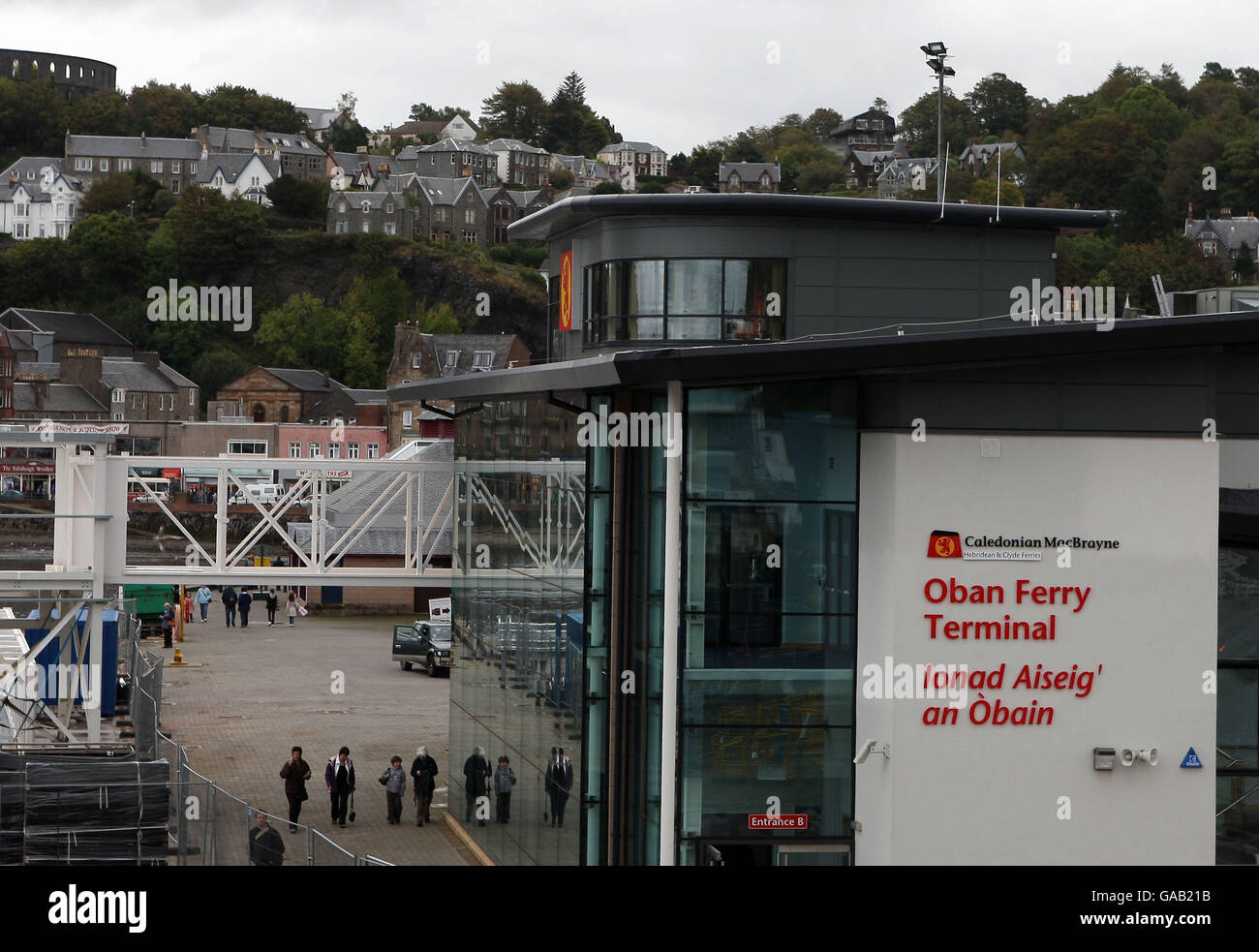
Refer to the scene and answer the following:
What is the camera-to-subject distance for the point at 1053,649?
1537cm

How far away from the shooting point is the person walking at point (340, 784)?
2562cm

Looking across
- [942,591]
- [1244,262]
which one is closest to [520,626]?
[942,591]

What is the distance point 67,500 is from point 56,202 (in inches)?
6815

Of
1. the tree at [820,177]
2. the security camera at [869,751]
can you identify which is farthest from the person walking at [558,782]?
the tree at [820,177]

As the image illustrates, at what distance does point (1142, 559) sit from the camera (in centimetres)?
1554

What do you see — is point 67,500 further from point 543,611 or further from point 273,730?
point 273,730

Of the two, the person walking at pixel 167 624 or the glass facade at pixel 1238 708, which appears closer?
the glass facade at pixel 1238 708

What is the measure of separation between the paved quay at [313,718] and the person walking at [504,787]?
3.72 ft

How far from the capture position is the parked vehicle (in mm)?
44875

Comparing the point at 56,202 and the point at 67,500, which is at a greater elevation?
the point at 56,202

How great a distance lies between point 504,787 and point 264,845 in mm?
4153

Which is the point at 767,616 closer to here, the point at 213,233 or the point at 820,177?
the point at 213,233

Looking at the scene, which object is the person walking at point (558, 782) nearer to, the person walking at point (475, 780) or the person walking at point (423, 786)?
the person walking at point (475, 780)
